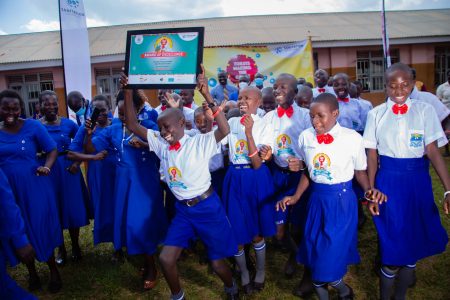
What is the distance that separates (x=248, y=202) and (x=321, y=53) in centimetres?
1286

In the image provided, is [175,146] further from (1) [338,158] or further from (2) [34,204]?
(2) [34,204]

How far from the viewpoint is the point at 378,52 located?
50.8 feet

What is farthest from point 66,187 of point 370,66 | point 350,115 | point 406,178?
point 370,66

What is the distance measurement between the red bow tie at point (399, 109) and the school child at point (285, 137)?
0.88 m

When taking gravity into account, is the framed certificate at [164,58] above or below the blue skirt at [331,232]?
above

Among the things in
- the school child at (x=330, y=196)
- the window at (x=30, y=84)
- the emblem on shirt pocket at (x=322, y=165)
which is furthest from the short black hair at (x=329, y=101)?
the window at (x=30, y=84)

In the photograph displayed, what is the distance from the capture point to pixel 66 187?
14.4ft

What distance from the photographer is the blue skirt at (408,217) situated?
284 centimetres

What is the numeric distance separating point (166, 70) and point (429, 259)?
341 centimetres

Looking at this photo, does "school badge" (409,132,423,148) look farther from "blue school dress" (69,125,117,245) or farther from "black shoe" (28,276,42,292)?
"black shoe" (28,276,42,292)

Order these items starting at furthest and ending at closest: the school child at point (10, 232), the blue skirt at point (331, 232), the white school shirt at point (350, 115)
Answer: the white school shirt at point (350, 115) < the blue skirt at point (331, 232) < the school child at point (10, 232)

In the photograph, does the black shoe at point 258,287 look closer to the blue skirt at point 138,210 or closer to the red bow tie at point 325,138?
the blue skirt at point 138,210

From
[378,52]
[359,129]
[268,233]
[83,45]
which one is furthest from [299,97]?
[378,52]

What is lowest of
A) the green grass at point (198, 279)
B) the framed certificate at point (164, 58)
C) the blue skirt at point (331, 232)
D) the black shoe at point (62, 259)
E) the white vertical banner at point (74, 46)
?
the green grass at point (198, 279)
